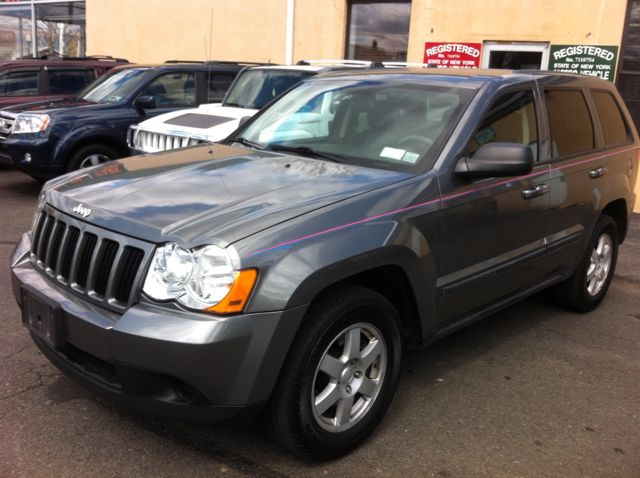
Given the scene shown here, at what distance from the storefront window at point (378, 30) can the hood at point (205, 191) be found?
8.50 metres

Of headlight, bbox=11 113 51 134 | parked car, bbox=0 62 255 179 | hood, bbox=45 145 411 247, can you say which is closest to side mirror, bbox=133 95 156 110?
parked car, bbox=0 62 255 179

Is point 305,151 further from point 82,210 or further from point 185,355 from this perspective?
point 185,355

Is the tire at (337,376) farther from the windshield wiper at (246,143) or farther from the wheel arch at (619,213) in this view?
the wheel arch at (619,213)

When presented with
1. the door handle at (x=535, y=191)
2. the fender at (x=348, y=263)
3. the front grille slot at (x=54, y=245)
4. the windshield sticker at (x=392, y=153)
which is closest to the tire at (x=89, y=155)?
the front grille slot at (x=54, y=245)

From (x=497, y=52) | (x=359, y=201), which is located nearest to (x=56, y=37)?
(x=497, y=52)

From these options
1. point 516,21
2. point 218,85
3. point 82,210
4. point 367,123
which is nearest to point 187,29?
point 218,85

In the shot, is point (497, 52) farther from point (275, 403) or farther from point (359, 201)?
point (275, 403)

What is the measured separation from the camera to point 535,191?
385 centimetres

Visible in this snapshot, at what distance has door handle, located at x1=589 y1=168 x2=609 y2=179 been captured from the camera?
14.7 ft

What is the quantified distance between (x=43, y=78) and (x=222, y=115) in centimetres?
445

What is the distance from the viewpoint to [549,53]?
9.71m

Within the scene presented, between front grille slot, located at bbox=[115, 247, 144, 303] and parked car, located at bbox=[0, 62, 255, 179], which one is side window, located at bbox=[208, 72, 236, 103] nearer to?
parked car, located at bbox=[0, 62, 255, 179]

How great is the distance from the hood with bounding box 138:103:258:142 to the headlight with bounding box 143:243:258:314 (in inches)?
170

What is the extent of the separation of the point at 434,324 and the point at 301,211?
1.06 m
